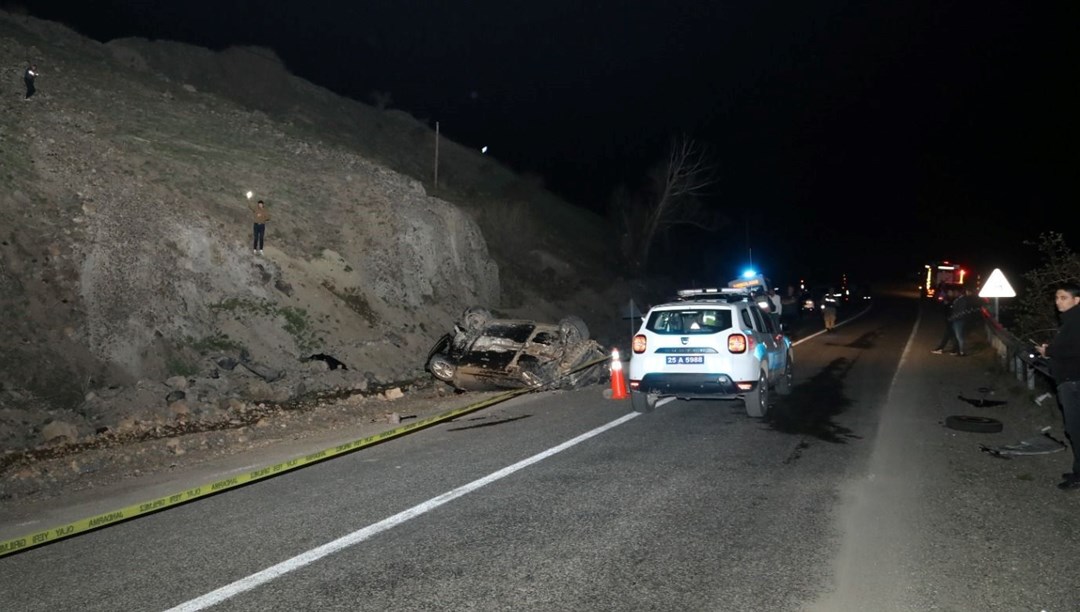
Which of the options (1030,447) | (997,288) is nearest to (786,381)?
(1030,447)

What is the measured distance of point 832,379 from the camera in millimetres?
15578

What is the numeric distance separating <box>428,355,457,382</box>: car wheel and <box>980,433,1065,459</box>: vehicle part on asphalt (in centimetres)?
942

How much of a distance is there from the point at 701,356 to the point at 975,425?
380cm

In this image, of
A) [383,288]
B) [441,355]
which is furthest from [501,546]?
[383,288]

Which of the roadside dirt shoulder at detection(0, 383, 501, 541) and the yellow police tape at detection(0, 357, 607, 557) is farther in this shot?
the roadside dirt shoulder at detection(0, 383, 501, 541)

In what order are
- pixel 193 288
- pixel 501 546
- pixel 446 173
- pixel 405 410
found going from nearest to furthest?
1. pixel 501 546
2. pixel 405 410
3. pixel 193 288
4. pixel 446 173

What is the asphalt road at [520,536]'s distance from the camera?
4582mm

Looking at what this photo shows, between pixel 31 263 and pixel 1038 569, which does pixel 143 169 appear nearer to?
pixel 31 263

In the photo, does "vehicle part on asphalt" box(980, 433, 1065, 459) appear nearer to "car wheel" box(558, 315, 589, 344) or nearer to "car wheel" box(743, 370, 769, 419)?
"car wheel" box(743, 370, 769, 419)

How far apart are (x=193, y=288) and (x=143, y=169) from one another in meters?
4.87

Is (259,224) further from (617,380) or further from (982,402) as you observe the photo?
(982,402)

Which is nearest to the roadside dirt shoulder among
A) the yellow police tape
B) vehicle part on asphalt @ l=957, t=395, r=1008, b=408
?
the yellow police tape

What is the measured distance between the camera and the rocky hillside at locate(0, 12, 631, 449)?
43.2 ft

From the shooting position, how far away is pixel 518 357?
14125 millimetres
